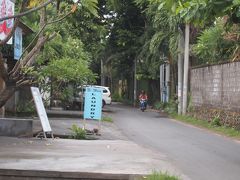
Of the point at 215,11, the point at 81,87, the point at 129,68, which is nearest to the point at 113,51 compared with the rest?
the point at 129,68

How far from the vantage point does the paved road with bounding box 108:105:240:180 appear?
38.2 feet

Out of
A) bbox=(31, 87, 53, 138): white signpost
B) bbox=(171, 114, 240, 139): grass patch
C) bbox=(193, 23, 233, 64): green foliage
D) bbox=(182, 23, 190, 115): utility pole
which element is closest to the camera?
bbox=(31, 87, 53, 138): white signpost

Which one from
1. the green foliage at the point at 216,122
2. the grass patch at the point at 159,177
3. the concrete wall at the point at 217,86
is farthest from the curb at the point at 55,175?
the green foliage at the point at 216,122

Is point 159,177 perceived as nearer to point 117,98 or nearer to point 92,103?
point 92,103

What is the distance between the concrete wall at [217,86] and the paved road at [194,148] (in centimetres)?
202

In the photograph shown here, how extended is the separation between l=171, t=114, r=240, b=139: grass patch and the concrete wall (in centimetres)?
89

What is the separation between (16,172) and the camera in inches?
394

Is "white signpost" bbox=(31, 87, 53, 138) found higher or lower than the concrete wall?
lower

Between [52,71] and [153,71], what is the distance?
17.1 m

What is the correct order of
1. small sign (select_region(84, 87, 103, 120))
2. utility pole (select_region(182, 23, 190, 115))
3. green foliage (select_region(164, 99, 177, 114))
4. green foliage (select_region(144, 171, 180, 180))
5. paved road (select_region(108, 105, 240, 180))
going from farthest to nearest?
green foliage (select_region(164, 99, 177, 114)) → utility pole (select_region(182, 23, 190, 115)) → small sign (select_region(84, 87, 103, 120)) → paved road (select_region(108, 105, 240, 180)) → green foliage (select_region(144, 171, 180, 180))

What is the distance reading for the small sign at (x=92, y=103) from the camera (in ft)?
62.9

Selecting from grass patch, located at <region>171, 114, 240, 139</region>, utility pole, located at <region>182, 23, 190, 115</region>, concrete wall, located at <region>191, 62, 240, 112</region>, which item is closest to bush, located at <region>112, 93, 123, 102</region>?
utility pole, located at <region>182, 23, 190, 115</region>

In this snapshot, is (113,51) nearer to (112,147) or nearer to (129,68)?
(129,68)

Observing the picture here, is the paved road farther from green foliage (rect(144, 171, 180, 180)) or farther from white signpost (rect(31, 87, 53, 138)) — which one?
white signpost (rect(31, 87, 53, 138))
